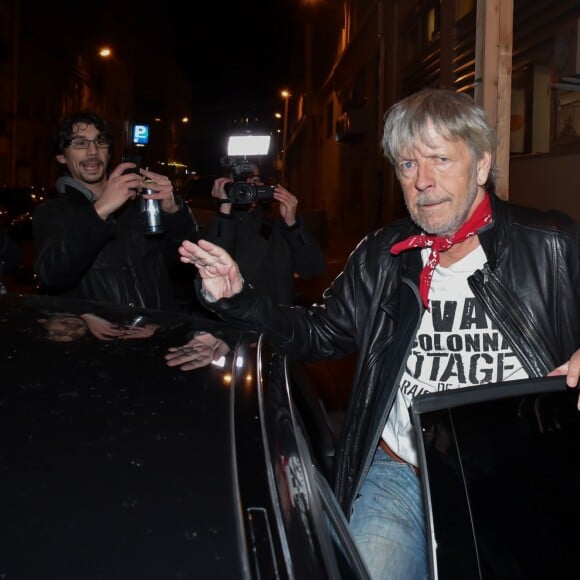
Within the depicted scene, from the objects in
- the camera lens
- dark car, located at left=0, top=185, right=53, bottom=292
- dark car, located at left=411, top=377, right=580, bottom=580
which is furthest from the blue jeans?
dark car, located at left=0, top=185, right=53, bottom=292

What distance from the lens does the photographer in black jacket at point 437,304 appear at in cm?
228

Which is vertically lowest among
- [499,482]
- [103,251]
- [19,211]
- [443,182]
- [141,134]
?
[499,482]

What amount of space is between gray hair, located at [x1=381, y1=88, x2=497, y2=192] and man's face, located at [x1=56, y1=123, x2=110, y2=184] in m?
1.77

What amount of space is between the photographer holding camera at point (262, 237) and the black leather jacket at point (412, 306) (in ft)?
5.61

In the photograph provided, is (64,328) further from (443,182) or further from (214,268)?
(443,182)

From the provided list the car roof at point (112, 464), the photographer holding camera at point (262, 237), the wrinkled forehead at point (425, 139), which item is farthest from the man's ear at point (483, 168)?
the photographer holding camera at point (262, 237)

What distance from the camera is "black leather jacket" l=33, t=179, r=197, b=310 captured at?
331 cm

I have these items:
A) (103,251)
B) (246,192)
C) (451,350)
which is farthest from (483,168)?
(246,192)

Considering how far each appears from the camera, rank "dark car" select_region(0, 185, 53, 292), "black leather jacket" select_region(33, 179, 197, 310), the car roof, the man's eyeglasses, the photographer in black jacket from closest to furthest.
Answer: the car roof < the photographer in black jacket < "black leather jacket" select_region(33, 179, 197, 310) < the man's eyeglasses < "dark car" select_region(0, 185, 53, 292)

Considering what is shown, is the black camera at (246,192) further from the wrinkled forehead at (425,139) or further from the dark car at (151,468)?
the dark car at (151,468)

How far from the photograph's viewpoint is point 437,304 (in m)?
2.37

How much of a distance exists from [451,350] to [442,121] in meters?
0.68

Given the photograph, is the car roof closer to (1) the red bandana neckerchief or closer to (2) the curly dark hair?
(1) the red bandana neckerchief

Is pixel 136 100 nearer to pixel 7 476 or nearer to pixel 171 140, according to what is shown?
pixel 171 140
